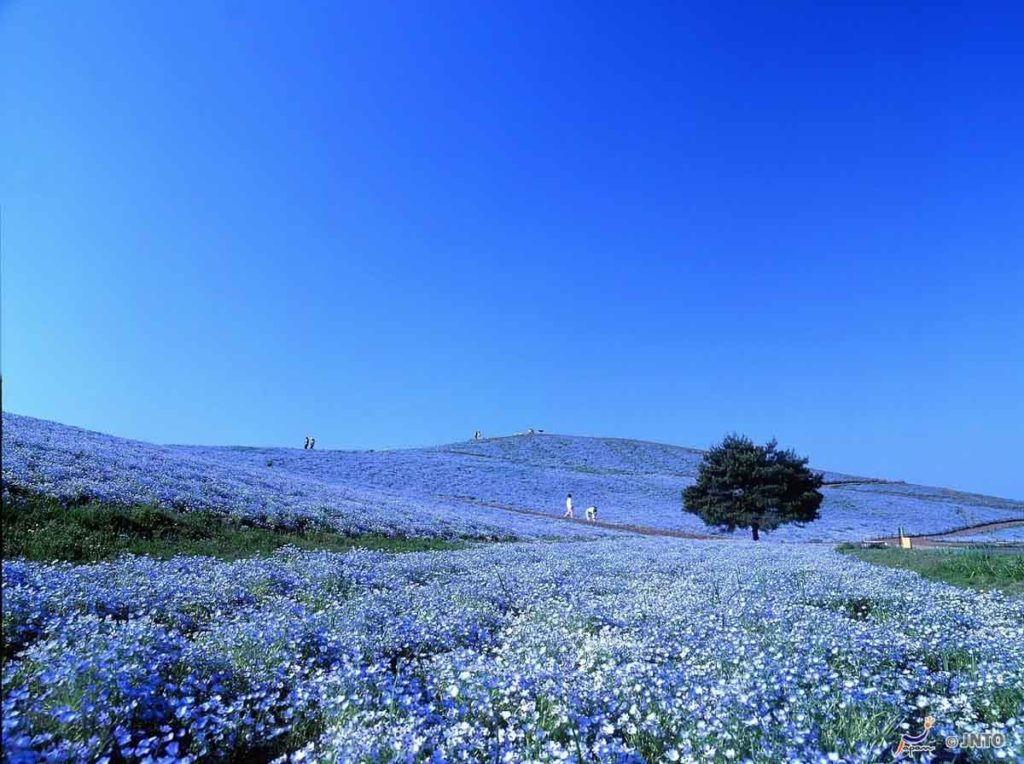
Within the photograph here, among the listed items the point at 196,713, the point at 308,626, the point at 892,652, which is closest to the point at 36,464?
the point at 308,626

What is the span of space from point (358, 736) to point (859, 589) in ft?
35.3

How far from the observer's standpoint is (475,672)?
587cm

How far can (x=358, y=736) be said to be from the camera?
4336 mm

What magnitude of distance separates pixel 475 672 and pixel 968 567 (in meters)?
14.8

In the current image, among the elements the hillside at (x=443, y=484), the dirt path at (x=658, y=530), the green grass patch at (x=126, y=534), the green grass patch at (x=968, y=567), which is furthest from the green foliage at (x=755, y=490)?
the green grass patch at (x=126, y=534)

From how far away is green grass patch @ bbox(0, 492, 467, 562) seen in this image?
39.0 feet

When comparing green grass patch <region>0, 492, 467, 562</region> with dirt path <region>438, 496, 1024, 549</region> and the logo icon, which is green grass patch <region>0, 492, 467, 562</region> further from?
dirt path <region>438, 496, 1024, 549</region>

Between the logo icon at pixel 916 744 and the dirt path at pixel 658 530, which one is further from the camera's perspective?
the dirt path at pixel 658 530

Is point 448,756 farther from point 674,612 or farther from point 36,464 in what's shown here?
point 36,464

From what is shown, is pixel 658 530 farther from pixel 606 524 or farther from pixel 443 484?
pixel 443 484

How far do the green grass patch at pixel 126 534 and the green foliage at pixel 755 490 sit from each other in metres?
23.6
